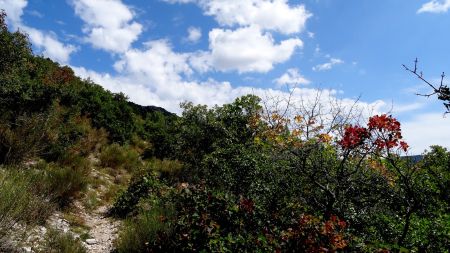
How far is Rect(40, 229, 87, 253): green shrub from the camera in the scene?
5016mm

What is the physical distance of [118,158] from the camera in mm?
11883

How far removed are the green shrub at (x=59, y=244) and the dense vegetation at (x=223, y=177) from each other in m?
0.03

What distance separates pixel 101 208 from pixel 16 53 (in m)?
5.81

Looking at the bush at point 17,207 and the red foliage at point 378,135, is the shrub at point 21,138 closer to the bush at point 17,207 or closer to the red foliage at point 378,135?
the bush at point 17,207

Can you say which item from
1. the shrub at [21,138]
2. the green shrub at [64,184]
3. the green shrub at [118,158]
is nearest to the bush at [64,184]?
the green shrub at [64,184]

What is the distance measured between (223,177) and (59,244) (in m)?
3.06

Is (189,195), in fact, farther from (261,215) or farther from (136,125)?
(136,125)

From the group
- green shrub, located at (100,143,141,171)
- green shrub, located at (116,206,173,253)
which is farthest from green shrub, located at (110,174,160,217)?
green shrub, located at (100,143,141,171)

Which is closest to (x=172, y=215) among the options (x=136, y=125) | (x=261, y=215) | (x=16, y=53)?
(x=261, y=215)

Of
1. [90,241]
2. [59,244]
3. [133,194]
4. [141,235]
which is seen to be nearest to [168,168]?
[133,194]

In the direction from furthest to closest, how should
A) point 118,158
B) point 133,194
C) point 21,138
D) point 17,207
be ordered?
point 118,158 → point 21,138 → point 133,194 → point 17,207

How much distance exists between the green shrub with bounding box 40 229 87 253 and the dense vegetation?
26mm

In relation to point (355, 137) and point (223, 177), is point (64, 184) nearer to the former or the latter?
point (223, 177)

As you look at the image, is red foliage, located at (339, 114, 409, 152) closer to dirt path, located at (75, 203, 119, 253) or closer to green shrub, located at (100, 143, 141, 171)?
dirt path, located at (75, 203, 119, 253)
